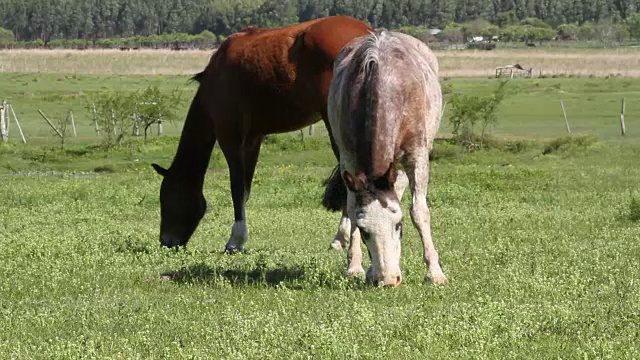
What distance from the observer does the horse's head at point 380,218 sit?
10359 millimetres

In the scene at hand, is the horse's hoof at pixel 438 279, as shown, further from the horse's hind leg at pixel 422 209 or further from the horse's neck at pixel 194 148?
the horse's neck at pixel 194 148

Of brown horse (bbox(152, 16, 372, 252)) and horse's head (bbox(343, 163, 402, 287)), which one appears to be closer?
horse's head (bbox(343, 163, 402, 287))

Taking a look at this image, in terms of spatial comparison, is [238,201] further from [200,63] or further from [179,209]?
[200,63]

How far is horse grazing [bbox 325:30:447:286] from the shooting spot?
10414mm

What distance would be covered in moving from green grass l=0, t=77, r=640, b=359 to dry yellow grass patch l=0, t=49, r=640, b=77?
222 ft

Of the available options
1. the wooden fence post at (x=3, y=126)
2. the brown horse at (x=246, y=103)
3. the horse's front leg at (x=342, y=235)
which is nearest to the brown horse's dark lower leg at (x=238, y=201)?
the brown horse at (x=246, y=103)

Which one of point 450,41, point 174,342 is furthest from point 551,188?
point 450,41

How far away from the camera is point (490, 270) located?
11.9 meters

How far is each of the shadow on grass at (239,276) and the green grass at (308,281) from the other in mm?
34

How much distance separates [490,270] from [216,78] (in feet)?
16.9

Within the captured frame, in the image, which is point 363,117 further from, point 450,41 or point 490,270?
point 450,41

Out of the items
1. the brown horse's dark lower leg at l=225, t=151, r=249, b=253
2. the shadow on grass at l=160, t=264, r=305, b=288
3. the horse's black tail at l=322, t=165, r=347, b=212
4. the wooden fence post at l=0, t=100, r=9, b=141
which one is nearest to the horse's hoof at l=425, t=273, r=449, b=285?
the shadow on grass at l=160, t=264, r=305, b=288

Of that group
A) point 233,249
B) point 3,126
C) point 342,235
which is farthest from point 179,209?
point 3,126

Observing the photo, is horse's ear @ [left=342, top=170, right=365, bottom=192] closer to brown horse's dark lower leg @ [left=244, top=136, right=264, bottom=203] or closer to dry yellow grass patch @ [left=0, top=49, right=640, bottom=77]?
brown horse's dark lower leg @ [left=244, top=136, right=264, bottom=203]
